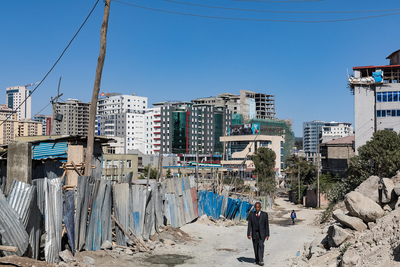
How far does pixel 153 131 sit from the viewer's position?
152 meters

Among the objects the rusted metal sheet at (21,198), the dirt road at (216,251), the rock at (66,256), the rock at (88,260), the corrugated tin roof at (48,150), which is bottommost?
the dirt road at (216,251)

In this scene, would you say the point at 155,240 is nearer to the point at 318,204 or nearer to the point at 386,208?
the point at 386,208

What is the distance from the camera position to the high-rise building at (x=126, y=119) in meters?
154

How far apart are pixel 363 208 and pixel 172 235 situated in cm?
671

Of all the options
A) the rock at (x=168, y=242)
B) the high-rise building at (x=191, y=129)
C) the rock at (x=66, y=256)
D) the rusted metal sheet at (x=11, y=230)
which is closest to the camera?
the rusted metal sheet at (x=11, y=230)

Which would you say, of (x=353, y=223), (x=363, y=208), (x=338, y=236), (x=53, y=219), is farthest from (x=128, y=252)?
(x=363, y=208)

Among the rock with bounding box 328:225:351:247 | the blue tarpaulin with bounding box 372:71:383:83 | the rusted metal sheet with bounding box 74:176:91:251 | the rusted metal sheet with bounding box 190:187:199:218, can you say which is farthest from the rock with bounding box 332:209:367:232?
the blue tarpaulin with bounding box 372:71:383:83

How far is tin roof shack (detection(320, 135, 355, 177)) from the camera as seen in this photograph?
229ft

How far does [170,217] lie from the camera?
53.8 feet

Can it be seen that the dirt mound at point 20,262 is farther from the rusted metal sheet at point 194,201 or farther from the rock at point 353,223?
the rusted metal sheet at point 194,201

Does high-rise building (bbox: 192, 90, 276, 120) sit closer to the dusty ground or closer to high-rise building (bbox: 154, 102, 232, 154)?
high-rise building (bbox: 154, 102, 232, 154)

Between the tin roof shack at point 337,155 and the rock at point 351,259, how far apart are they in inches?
2485

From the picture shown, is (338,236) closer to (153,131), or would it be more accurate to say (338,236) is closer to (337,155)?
(337,155)

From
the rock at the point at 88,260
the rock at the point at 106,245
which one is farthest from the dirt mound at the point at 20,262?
the rock at the point at 106,245
